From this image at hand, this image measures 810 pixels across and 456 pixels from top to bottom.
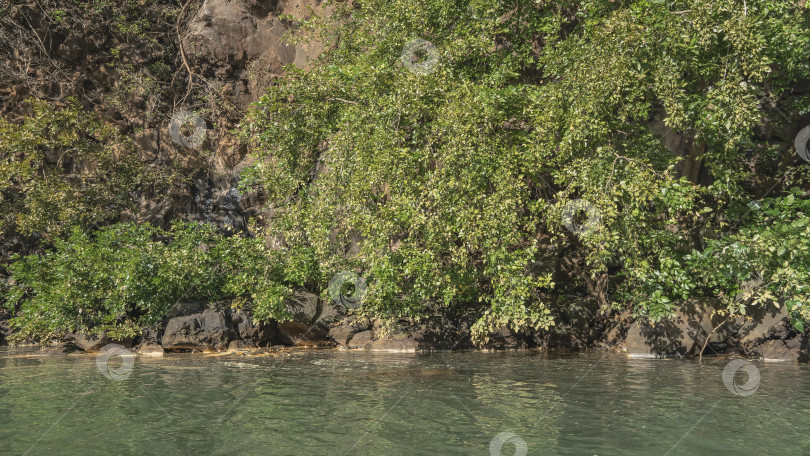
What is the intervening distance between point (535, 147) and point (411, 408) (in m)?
6.83

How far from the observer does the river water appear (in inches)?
274

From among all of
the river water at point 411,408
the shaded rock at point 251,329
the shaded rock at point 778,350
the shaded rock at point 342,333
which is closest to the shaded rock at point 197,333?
the shaded rock at point 251,329

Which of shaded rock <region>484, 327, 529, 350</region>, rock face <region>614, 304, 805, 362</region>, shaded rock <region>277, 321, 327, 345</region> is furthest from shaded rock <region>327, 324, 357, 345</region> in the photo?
rock face <region>614, 304, 805, 362</region>

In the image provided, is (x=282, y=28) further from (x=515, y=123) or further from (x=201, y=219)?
(x=515, y=123)

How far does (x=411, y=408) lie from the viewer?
8906 millimetres

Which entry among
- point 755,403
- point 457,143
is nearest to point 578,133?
point 457,143

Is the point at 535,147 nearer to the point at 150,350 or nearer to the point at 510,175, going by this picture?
the point at 510,175

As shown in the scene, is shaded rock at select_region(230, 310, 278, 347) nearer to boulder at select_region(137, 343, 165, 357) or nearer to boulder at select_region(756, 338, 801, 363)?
boulder at select_region(137, 343, 165, 357)

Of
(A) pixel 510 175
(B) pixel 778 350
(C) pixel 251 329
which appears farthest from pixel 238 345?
(B) pixel 778 350

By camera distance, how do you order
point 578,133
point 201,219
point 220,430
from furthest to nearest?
point 201,219
point 578,133
point 220,430

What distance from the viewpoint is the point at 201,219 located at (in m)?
24.5

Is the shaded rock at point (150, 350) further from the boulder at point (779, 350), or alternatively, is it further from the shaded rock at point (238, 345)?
the boulder at point (779, 350)

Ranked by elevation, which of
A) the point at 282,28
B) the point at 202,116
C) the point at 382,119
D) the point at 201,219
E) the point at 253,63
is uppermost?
the point at 282,28

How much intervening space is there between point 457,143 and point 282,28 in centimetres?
1478
